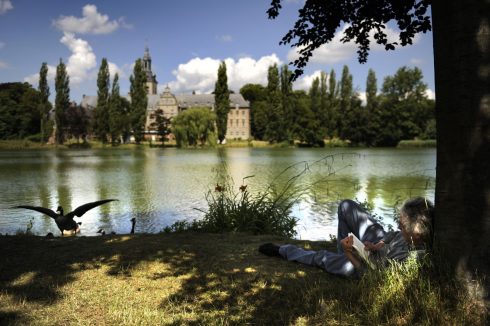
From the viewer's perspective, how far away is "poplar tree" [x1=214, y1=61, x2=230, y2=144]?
60.7 metres

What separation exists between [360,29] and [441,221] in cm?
330

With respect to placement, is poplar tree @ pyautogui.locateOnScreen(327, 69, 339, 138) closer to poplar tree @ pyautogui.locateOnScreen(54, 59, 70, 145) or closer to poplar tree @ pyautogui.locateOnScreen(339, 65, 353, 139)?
poplar tree @ pyautogui.locateOnScreen(339, 65, 353, 139)

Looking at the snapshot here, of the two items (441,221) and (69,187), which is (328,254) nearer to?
(441,221)

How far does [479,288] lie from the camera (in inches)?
87.0

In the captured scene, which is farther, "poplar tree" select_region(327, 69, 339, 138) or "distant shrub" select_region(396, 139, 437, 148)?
"poplar tree" select_region(327, 69, 339, 138)

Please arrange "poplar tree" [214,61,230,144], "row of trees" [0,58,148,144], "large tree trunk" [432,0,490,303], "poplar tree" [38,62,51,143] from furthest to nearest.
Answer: "poplar tree" [214,61,230,144] < "row of trees" [0,58,148,144] < "poplar tree" [38,62,51,143] < "large tree trunk" [432,0,490,303]

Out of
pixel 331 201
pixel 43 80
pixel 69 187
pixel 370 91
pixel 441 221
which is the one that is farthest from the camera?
pixel 370 91

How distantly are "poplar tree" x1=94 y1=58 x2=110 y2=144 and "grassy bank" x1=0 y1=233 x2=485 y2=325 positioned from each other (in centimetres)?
5861

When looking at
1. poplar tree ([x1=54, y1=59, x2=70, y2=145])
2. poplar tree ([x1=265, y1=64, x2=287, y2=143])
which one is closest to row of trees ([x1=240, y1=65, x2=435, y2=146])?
poplar tree ([x1=265, y1=64, x2=287, y2=143])

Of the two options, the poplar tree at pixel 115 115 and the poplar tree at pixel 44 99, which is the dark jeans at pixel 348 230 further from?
the poplar tree at pixel 44 99

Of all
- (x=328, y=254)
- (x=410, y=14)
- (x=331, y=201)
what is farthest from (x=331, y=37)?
(x=331, y=201)

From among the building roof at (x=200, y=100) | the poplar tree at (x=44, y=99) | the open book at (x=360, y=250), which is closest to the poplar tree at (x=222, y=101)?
the poplar tree at (x=44, y=99)

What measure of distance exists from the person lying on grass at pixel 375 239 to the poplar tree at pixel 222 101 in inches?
2266

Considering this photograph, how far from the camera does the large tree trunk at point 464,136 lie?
222 centimetres
